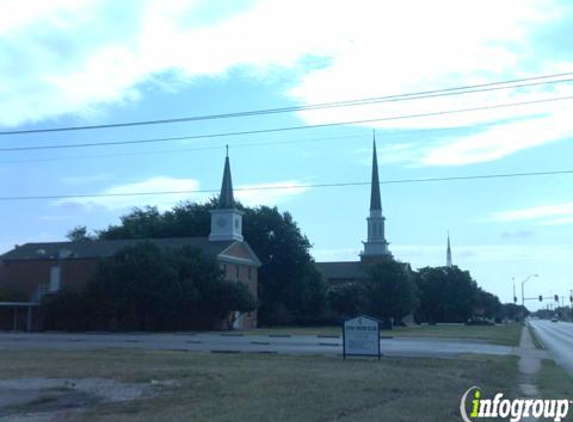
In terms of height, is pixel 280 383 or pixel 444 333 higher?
pixel 444 333

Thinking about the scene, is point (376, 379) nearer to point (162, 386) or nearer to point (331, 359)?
point (162, 386)

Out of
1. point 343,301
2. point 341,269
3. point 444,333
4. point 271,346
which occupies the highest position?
point 341,269

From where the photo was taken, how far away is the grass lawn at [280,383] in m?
13.3

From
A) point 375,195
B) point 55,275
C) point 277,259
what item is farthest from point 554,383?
point 375,195

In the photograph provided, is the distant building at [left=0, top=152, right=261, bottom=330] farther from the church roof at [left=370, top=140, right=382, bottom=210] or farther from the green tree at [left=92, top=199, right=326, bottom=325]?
the church roof at [left=370, top=140, right=382, bottom=210]

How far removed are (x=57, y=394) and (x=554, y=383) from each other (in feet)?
38.6

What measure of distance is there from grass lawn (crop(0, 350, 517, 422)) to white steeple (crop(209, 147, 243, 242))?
5464 cm

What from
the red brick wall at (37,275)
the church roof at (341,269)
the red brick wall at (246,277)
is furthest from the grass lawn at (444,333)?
the church roof at (341,269)

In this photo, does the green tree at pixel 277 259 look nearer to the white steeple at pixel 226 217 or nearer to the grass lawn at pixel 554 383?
the white steeple at pixel 226 217

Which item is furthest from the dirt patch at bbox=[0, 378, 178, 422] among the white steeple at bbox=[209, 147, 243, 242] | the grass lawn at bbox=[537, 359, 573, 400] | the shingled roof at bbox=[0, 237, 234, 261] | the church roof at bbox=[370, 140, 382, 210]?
the church roof at bbox=[370, 140, 382, 210]

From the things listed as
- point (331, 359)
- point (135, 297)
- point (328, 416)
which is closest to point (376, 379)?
point (328, 416)

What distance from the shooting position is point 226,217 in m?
84.8

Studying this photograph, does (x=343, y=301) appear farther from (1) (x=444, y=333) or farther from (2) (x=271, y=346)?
(2) (x=271, y=346)

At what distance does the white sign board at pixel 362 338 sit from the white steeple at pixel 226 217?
56.9 m
